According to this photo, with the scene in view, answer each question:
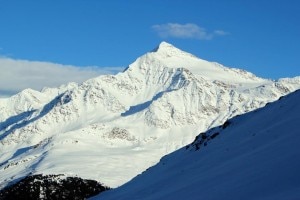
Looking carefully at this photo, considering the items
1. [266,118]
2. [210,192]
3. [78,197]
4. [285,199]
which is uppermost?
[78,197]

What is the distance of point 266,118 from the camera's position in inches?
2000

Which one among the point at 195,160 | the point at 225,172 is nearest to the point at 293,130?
the point at 225,172

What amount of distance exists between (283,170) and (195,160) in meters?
25.3

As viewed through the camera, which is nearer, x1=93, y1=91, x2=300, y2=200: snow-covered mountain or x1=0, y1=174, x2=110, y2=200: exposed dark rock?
x1=93, y1=91, x2=300, y2=200: snow-covered mountain

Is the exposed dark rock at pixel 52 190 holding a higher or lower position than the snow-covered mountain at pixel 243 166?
higher

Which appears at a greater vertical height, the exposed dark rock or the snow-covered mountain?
the exposed dark rock

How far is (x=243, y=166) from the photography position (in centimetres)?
3309

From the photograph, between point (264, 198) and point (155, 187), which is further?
point (155, 187)

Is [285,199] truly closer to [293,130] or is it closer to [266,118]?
[293,130]

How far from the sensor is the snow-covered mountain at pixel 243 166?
25.5 m

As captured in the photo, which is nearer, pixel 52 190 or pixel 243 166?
pixel 243 166

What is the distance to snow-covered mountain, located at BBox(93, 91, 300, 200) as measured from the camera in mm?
25522

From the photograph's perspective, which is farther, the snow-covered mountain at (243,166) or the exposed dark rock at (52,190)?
the exposed dark rock at (52,190)

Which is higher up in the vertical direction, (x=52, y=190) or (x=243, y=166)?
(x=52, y=190)
